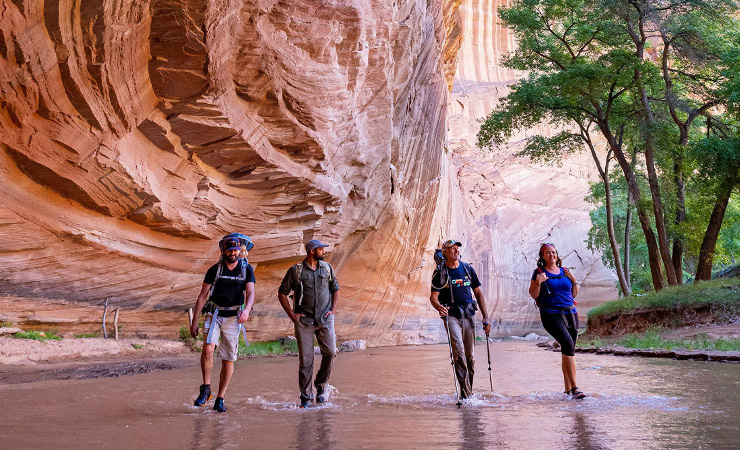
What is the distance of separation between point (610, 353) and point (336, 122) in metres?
8.67

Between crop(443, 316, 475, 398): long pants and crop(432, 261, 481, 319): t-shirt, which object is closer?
crop(443, 316, 475, 398): long pants

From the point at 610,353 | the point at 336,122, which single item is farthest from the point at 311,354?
the point at 336,122

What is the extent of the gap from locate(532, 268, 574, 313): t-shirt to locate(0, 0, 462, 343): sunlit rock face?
794 cm

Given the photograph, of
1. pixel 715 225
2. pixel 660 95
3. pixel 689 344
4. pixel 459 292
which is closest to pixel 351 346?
→ pixel 689 344

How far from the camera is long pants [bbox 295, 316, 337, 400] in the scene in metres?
5.95

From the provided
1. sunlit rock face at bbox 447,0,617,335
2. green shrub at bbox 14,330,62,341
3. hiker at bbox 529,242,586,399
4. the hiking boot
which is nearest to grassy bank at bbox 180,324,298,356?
green shrub at bbox 14,330,62,341

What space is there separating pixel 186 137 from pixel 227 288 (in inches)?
332

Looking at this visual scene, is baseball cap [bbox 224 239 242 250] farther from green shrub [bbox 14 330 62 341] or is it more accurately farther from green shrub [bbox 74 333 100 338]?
green shrub [bbox 74 333 100 338]

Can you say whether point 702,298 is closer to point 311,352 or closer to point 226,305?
point 311,352

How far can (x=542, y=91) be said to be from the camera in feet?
76.7

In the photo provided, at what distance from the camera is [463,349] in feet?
20.6

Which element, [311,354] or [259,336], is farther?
[259,336]

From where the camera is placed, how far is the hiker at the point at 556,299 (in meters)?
6.04

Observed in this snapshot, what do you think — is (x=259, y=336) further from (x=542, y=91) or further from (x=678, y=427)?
(x=678, y=427)
